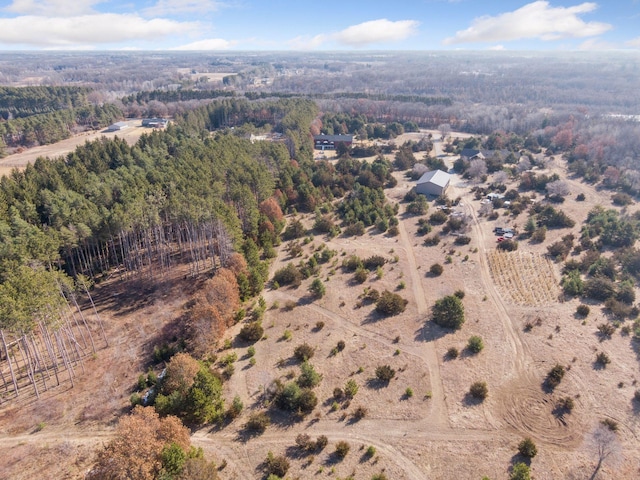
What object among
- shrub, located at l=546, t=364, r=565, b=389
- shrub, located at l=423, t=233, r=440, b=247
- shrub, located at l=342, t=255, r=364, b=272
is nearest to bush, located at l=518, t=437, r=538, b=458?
shrub, located at l=546, t=364, r=565, b=389

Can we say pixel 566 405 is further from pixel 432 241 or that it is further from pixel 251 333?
pixel 432 241

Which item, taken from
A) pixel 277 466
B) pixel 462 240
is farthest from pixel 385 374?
pixel 462 240

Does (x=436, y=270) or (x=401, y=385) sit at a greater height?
(x=436, y=270)

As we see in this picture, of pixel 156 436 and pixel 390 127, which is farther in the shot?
pixel 390 127

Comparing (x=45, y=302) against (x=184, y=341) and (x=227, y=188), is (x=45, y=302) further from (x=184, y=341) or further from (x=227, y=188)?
(x=227, y=188)

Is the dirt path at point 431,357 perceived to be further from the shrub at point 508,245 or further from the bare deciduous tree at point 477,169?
the bare deciduous tree at point 477,169

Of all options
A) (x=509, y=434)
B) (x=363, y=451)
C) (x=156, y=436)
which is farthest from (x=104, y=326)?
(x=509, y=434)
